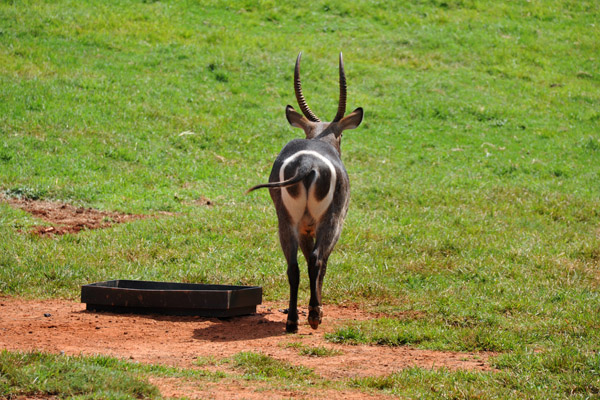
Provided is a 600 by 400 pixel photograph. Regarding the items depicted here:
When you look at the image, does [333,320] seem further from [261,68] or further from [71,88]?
[261,68]

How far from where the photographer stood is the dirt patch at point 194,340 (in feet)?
18.0

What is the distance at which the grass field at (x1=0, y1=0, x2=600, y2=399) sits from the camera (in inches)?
283

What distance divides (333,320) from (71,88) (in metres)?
9.43

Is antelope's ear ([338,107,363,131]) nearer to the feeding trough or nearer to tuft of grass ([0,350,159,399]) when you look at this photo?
the feeding trough

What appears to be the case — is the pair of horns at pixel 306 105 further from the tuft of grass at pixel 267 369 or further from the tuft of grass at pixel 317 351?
the tuft of grass at pixel 267 369

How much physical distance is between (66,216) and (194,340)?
4.70 metres

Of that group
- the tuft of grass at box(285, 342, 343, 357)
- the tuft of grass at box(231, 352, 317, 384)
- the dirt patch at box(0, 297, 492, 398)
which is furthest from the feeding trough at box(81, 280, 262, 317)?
the tuft of grass at box(231, 352, 317, 384)

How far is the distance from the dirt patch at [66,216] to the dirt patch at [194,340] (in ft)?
8.27

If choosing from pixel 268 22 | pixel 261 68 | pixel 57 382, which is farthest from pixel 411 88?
pixel 57 382

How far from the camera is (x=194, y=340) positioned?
6219mm

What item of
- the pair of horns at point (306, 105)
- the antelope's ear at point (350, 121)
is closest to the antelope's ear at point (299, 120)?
the pair of horns at point (306, 105)

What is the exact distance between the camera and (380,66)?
18.8m

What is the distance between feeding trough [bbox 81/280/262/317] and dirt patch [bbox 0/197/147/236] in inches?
114

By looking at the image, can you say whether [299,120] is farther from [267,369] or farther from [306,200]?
[267,369]
